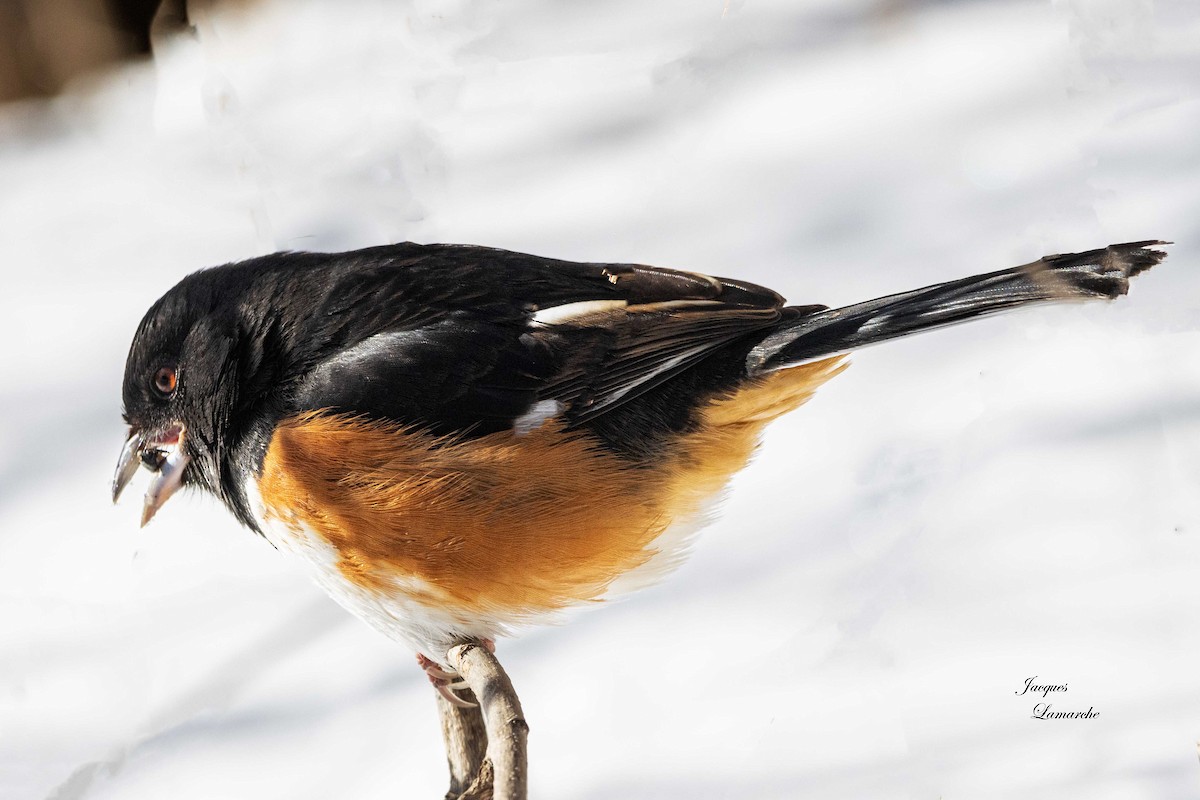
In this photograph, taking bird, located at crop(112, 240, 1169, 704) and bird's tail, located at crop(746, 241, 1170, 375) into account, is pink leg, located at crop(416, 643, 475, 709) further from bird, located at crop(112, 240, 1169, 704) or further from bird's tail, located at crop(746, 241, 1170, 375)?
bird's tail, located at crop(746, 241, 1170, 375)

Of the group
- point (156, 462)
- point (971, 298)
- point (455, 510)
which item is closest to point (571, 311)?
point (455, 510)

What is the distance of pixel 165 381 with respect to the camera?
1697 mm

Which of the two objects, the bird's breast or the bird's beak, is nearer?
the bird's breast

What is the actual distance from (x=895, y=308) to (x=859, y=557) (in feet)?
2.61

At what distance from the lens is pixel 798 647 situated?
81.6 inches

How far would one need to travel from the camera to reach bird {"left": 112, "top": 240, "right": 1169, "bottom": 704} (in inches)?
60.1

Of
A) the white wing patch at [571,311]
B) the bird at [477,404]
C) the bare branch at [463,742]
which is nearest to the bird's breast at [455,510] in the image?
the bird at [477,404]

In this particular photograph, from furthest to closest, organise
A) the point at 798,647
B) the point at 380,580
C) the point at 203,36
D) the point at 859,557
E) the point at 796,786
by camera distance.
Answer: the point at 203,36, the point at 859,557, the point at 798,647, the point at 796,786, the point at 380,580

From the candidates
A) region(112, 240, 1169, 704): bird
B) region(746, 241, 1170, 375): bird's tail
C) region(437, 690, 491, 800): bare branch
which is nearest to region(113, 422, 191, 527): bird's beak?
region(112, 240, 1169, 704): bird

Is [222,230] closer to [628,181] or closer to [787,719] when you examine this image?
[628,181]

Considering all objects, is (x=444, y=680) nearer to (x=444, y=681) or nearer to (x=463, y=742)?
(x=444, y=681)

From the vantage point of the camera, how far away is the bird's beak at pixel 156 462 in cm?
172

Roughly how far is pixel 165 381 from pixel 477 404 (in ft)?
1.80

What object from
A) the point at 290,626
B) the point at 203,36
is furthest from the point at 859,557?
the point at 203,36
